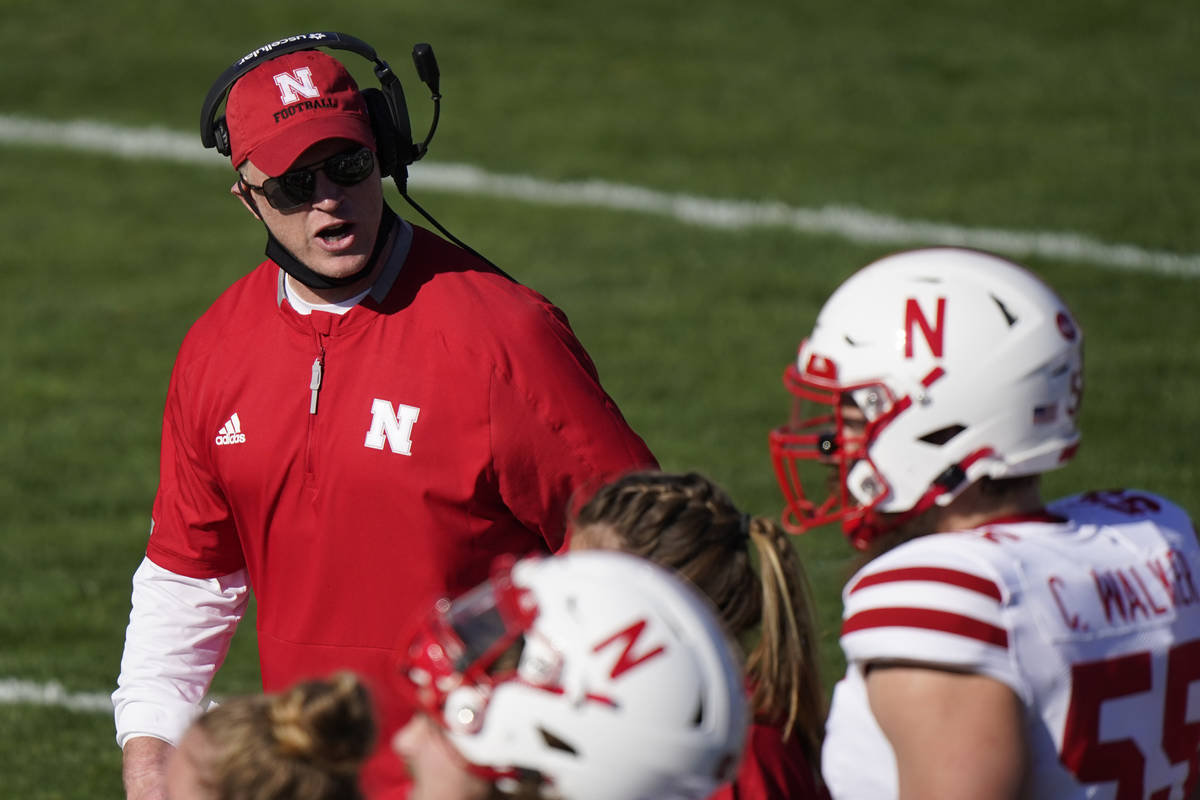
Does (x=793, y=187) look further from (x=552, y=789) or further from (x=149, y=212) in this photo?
(x=552, y=789)

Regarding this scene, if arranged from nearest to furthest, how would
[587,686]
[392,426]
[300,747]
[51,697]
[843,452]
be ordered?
[587,686], [300,747], [843,452], [392,426], [51,697]

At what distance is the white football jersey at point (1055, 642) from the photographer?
8.71ft

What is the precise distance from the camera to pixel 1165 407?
9.27m

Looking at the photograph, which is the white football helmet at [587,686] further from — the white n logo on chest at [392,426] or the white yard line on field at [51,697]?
the white yard line on field at [51,697]

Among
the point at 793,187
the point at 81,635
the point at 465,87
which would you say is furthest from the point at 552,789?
the point at 465,87

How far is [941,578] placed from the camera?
106 inches

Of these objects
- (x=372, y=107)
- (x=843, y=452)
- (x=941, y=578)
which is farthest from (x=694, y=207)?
(x=941, y=578)

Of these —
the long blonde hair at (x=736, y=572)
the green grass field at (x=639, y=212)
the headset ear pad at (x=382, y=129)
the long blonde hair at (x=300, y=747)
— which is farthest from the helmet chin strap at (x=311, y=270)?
the green grass field at (x=639, y=212)

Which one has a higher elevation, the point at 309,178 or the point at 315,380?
the point at 309,178

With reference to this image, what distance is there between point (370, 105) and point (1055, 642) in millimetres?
2309

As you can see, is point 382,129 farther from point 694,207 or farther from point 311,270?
point 694,207

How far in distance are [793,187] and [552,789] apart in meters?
10.1

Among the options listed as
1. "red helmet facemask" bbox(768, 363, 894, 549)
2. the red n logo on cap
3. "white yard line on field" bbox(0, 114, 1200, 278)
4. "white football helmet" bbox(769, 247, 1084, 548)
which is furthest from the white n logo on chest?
"white yard line on field" bbox(0, 114, 1200, 278)

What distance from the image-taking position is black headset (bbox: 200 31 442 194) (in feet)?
13.5
